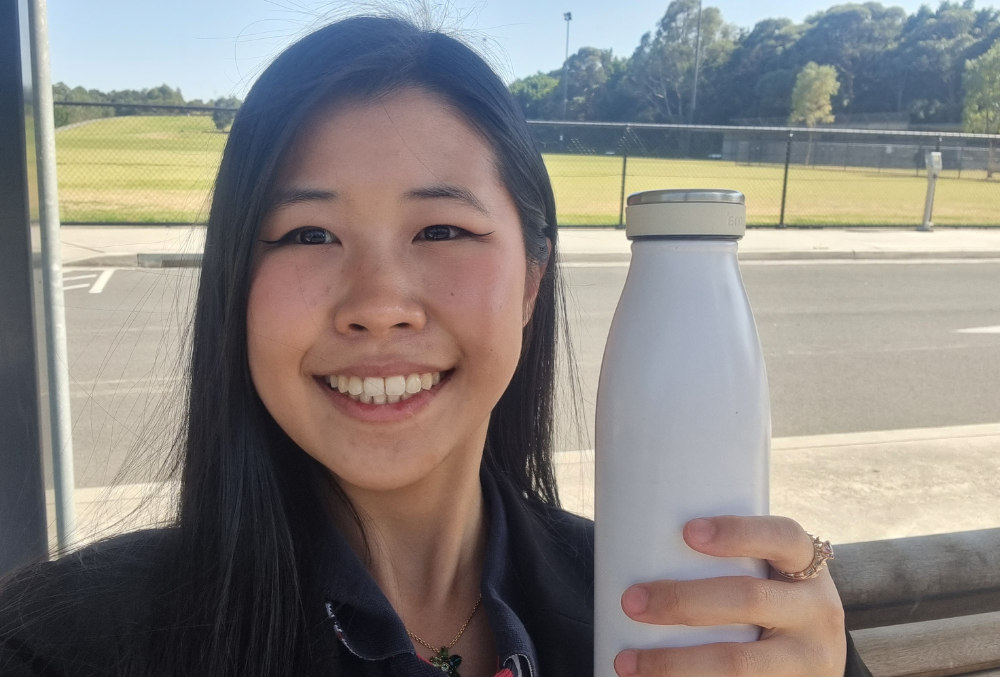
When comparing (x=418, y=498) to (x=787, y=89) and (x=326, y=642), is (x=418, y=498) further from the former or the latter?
(x=787, y=89)

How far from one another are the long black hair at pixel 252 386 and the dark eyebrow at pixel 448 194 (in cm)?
11

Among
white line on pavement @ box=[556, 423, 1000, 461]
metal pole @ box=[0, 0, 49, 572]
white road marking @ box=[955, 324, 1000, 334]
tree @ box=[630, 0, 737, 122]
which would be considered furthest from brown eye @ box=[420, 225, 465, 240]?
tree @ box=[630, 0, 737, 122]

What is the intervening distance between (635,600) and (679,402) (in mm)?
210

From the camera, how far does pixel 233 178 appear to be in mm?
1192

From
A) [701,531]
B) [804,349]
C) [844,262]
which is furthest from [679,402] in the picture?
[844,262]

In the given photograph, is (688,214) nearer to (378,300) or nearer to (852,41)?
(378,300)

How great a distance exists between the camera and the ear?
1.37m

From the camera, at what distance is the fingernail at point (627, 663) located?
844 millimetres

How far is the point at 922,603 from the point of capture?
162 centimetres

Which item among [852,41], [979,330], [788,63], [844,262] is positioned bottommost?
[979,330]

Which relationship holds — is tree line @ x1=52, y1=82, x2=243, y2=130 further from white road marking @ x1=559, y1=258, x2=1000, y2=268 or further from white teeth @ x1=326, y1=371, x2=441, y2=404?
white teeth @ x1=326, y1=371, x2=441, y2=404

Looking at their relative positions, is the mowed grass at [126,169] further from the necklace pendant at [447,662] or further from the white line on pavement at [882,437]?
the necklace pendant at [447,662]

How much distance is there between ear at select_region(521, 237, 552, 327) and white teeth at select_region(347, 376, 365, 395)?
366 millimetres

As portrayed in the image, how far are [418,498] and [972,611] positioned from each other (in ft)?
3.93
